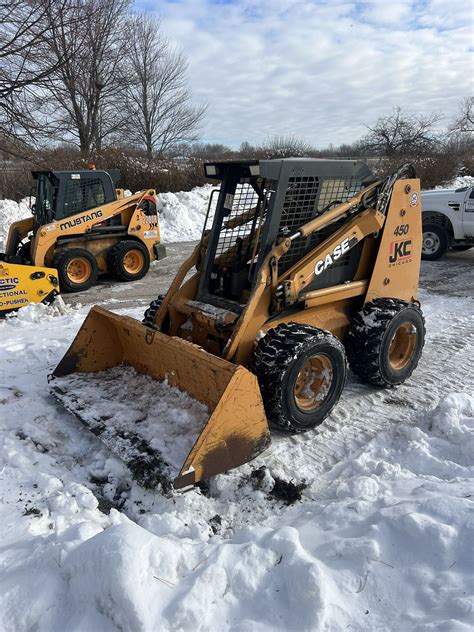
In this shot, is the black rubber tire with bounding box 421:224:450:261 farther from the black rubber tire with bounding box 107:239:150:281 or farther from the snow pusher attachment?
the snow pusher attachment

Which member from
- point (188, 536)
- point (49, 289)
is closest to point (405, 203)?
point (188, 536)

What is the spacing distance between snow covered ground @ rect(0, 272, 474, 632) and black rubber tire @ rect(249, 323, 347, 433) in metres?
0.22

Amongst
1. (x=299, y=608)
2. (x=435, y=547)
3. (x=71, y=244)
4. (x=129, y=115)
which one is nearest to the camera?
(x=299, y=608)

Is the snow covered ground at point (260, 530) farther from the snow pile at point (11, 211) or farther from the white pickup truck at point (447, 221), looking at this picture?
the snow pile at point (11, 211)

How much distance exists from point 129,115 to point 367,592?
2580 centimetres

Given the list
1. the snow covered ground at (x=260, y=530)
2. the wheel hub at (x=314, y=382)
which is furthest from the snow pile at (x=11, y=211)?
the wheel hub at (x=314, y=382)

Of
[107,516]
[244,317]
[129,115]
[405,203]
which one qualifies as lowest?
[107,516]

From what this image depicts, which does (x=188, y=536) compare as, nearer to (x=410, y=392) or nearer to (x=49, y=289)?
(x=410, y=392)

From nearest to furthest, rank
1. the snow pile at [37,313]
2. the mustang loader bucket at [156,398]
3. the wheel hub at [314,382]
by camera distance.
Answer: the mustang loader bucket at [156,398] → the wheel hub at [314,382] → the snow pile at [37,313]

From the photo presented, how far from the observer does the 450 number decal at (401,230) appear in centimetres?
488

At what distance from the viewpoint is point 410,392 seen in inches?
189

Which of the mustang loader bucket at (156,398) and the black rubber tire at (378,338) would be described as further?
the black rubber tire at (378,338)

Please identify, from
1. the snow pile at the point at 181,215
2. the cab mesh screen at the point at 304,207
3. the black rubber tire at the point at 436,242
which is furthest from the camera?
the snow pile at the point at 181,215

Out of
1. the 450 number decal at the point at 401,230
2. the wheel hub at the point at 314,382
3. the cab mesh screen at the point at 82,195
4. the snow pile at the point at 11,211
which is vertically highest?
the cab mesh screen at the point at 82,195
